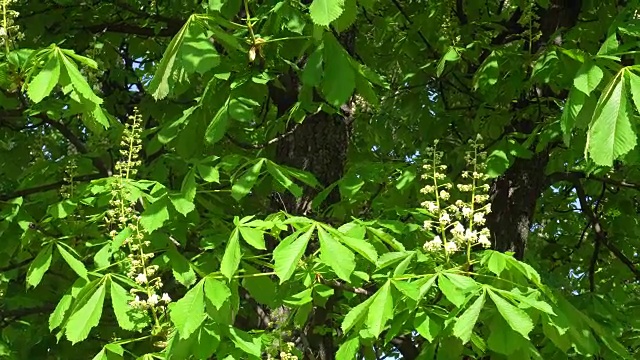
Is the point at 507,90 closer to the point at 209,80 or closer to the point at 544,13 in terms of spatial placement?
the point at 544,13

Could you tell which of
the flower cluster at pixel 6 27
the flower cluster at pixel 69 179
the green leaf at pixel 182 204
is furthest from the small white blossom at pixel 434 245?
the flower cluster at pixel 6 27

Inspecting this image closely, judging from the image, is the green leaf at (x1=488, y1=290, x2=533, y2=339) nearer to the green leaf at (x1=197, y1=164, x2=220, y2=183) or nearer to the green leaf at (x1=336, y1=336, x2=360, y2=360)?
the green leaf at (x1=336, y1=336, x2=360, y2=360)

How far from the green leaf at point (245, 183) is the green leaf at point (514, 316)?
3.07 feet

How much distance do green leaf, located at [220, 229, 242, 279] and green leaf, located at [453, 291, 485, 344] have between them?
0.57 m

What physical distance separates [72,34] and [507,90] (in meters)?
2.14

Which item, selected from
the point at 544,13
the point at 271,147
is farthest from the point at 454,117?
the point at 271,147

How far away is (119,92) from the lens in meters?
4.49

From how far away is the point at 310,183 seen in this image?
270cm

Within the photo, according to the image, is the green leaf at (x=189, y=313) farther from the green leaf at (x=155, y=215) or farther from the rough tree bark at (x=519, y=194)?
the rough tree bark at (x=519, y=194)

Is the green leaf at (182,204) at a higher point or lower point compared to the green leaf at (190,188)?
lower

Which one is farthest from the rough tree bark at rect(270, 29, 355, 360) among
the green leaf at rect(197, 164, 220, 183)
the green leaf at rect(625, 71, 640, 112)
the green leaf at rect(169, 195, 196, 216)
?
the green leaf at rect(625, 71, 640, 112)

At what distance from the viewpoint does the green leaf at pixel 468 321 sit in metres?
1.90

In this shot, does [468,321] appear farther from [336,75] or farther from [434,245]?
[336,75]

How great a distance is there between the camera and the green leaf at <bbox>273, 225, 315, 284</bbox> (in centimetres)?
196
